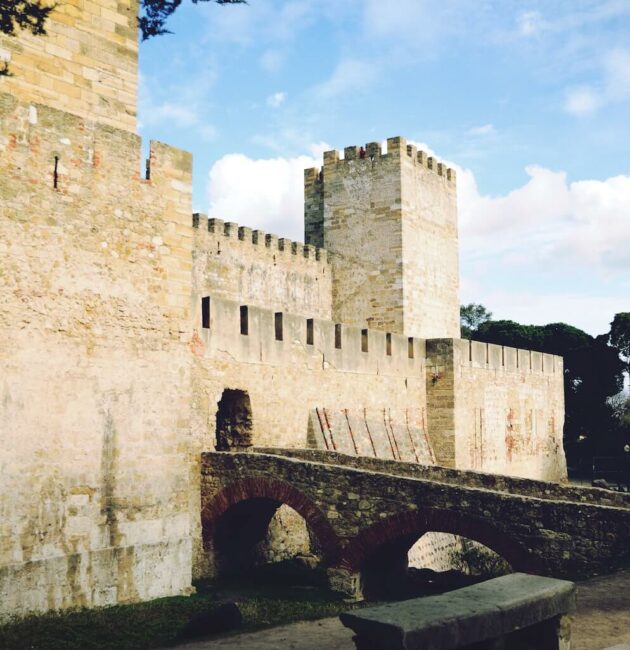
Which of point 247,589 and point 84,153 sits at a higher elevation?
point 84,153

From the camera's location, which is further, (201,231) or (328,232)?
(328,232)

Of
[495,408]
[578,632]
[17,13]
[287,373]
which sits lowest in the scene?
[578,632]

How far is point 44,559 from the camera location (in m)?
8.84

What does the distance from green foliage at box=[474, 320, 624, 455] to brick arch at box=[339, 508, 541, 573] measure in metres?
25.0

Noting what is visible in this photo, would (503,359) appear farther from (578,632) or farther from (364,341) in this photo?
(578,632)

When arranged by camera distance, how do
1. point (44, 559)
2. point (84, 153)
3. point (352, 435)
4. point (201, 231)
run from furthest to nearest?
point (201, 231), point (352, 435), point (84, 153), point (44, 559)

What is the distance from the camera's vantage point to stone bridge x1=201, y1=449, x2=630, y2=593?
979 centimetres

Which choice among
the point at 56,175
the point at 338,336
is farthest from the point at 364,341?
the point at 56,175

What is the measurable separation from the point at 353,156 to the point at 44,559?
17930 mm

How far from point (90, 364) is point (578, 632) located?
5.95 metres

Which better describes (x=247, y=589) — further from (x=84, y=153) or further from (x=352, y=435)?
(x=84, y=153)

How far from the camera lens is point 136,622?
8.63 meters

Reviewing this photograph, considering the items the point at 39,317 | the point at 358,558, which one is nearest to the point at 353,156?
the point at 358,558

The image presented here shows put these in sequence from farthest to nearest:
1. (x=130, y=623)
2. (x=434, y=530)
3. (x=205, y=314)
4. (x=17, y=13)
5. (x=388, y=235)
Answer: (x=388, y=235) < (x=205, y=314) < (x=434, y=530) < (x=130, y=623) < (x=17, y=13)
